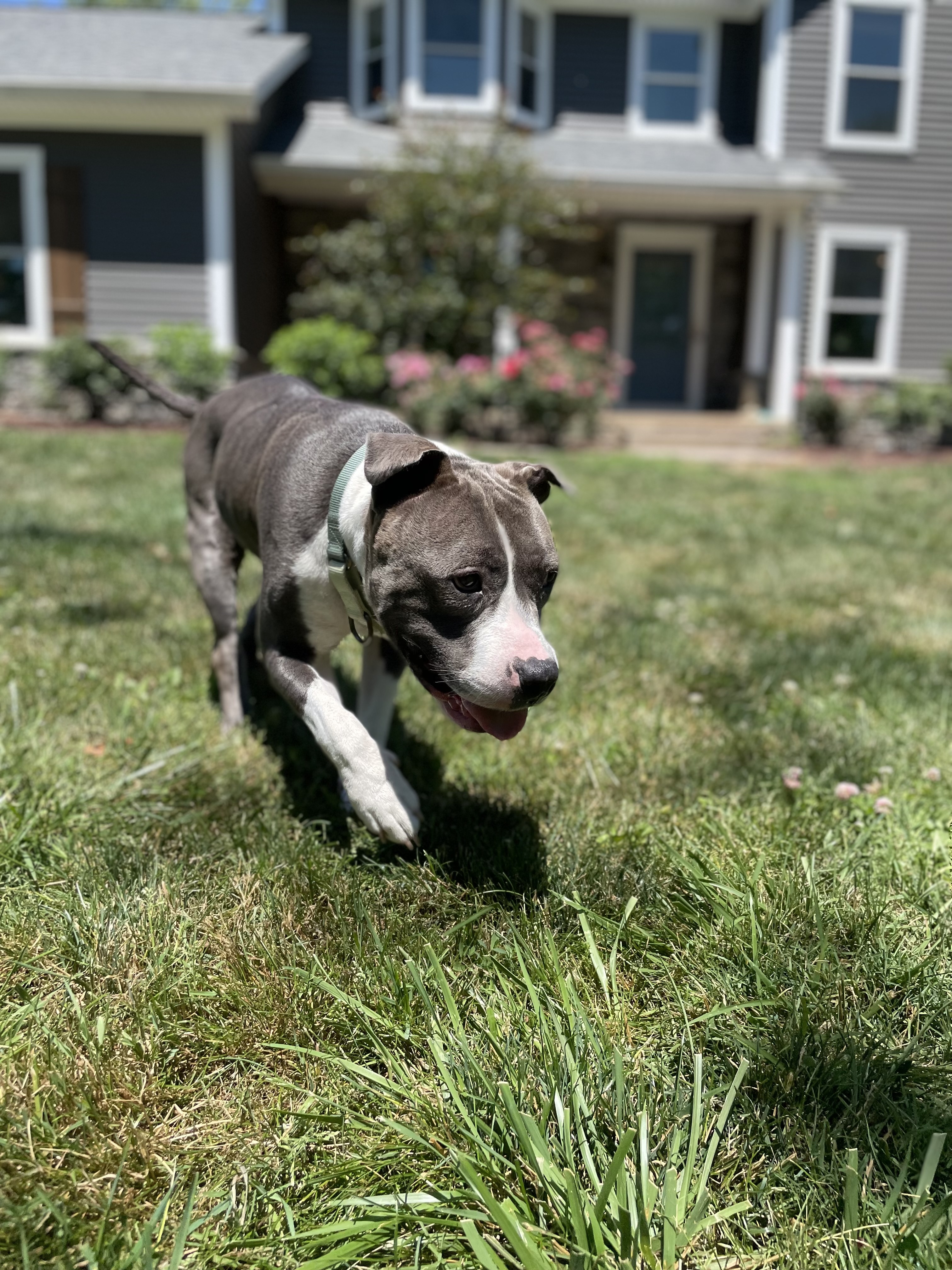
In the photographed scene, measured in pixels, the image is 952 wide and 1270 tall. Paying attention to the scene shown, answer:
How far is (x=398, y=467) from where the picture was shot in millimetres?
2055

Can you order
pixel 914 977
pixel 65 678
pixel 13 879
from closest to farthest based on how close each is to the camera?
pixel 914 977 → pixel 13 879 → pixel 65 678

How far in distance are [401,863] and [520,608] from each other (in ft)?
2.34

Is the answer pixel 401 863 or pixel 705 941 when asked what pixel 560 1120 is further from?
pixel 401 863

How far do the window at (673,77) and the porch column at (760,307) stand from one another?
2.18m

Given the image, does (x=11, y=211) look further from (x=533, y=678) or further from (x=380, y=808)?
(x=533, y=678)

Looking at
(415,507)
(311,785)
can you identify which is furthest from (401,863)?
(415,507)

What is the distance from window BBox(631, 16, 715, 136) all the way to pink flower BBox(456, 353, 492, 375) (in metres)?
6.98

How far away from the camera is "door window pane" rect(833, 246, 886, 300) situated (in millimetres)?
16656

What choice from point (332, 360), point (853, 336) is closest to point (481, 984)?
point (332, 360)

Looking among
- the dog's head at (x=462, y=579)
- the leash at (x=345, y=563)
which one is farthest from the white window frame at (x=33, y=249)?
the dog's head at (x=462, y=579)

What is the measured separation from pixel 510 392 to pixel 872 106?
8958 mm

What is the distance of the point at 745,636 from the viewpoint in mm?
4676

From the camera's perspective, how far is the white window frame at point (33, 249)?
43.2ft

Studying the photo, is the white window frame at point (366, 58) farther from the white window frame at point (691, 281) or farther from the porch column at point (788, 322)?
the porch column at point (788, 322)
